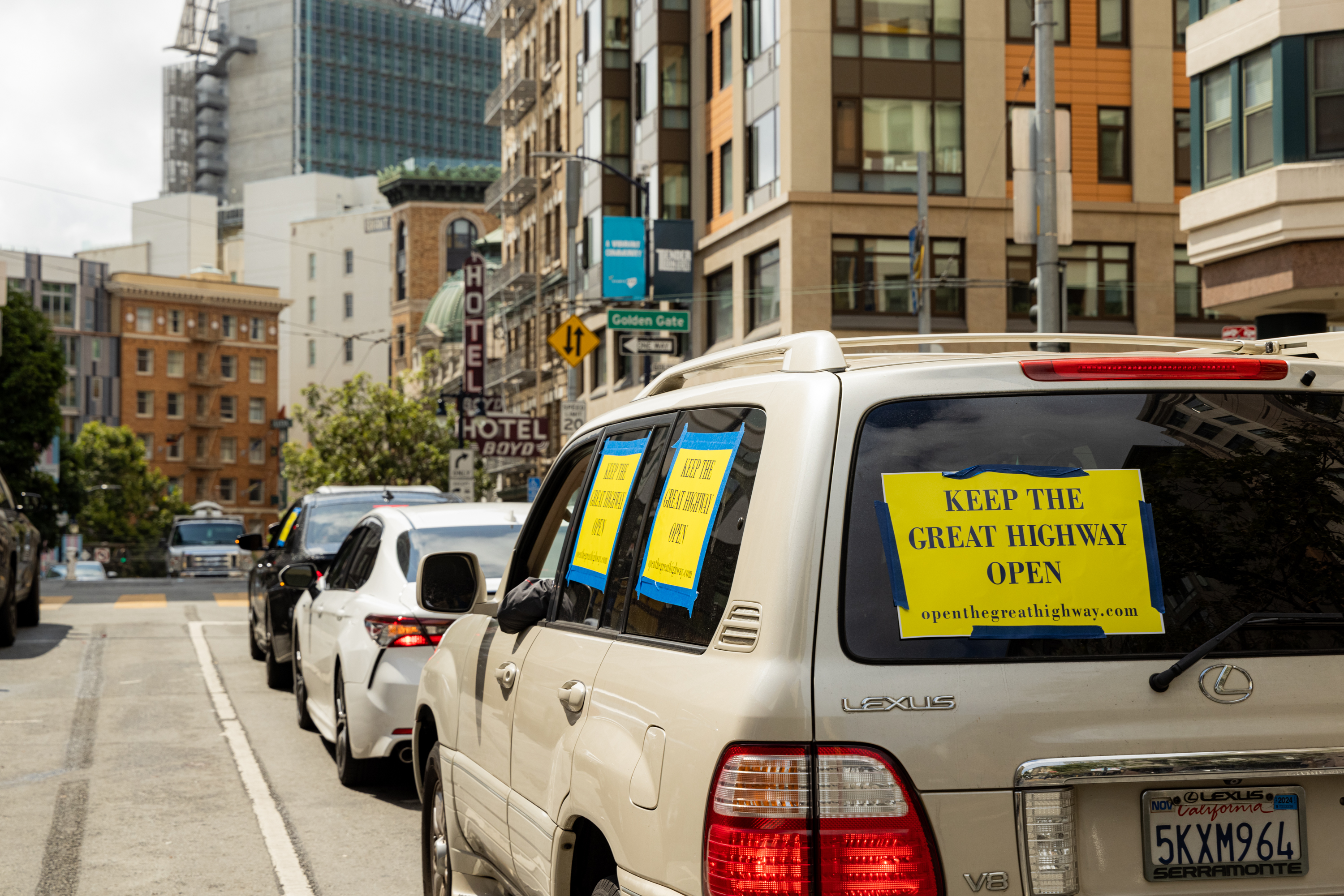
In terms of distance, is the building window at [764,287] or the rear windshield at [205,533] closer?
the building window at [764,287]

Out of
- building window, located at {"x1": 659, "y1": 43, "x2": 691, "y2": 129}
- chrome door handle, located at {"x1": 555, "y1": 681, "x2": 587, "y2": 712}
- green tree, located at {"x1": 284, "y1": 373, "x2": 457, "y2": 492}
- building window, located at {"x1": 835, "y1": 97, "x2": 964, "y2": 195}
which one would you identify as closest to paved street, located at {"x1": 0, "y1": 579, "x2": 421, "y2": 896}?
chrome door handle, located at {"x1": 555, "y1": 681, "x2": 587, "y2": 712}

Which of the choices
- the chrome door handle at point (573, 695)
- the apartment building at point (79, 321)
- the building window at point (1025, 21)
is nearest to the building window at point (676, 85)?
the building window at point (1025, 21)

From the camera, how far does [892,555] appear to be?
2.91 metres

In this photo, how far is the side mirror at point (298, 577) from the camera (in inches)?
404

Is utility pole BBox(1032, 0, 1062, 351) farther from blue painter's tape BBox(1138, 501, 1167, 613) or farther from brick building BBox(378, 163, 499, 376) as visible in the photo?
brick building BBox(378, 163, 499, 376)

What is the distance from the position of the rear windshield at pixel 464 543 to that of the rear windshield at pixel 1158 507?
20.3ft

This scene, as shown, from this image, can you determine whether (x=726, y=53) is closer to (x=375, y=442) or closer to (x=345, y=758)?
(x=375, y=442)

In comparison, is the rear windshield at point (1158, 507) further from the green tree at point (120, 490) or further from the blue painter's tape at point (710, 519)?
the green tree at point (120, 490)

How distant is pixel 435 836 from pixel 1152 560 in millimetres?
3639

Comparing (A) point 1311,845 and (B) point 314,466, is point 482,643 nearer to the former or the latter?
(A) point 1311,845

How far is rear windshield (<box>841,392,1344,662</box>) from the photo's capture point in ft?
9.46

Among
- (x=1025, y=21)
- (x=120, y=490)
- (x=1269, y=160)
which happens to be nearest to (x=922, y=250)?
(x=1269, y=160)

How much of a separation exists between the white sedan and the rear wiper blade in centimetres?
573

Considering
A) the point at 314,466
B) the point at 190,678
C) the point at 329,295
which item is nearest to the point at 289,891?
the point at 190,678
